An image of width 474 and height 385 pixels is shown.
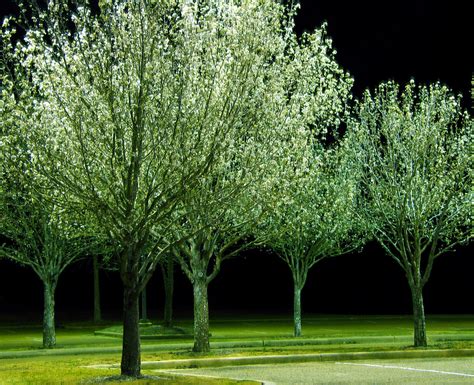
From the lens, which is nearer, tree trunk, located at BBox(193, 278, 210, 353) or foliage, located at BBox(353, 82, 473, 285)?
tree trunk, located at BBox(193, 278, 210, 353)

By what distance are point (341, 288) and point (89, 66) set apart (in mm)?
48863

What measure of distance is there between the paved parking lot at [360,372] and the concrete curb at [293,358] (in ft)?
1.38

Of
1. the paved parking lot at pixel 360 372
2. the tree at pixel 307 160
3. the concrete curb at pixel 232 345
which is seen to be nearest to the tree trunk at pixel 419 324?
the concrete curb at pixel 232 345

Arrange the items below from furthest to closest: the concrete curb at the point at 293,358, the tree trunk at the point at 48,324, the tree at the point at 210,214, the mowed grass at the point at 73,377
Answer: the tree trunk at the point at 48,324 < the concrete curb at the point at 293,358 < the tree at the point at 210,214 < the mowed grass at the point at 73,377

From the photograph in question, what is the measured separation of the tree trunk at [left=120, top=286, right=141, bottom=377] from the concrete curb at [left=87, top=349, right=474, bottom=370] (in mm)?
2468

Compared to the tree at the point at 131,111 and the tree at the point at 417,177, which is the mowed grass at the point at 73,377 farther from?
the tree at the point at 417,177

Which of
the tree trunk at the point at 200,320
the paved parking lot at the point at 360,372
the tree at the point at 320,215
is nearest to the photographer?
the paved parking lot at the point at 360,372

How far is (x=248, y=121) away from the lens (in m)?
18.0

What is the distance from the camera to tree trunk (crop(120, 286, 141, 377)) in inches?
658

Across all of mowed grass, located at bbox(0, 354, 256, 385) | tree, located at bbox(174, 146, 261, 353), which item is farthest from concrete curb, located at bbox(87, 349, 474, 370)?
tree, located at bbox(174, 146, 261, 353)

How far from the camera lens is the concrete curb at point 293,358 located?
19703 mm

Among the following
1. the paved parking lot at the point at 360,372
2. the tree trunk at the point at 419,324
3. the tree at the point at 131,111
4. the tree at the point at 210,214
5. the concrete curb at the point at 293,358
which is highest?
the tree at the point at 131,111

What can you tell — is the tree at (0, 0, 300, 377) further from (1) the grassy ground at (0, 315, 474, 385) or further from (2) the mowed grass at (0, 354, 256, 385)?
(1) the grassy ground at (0, 315, 474, 385)

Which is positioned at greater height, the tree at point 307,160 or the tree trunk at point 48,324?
the tree at point 307,160
